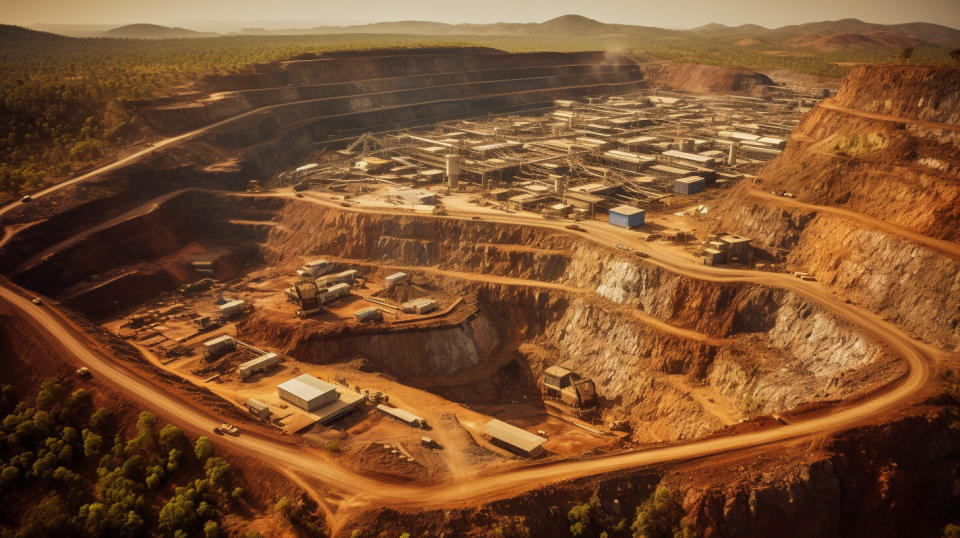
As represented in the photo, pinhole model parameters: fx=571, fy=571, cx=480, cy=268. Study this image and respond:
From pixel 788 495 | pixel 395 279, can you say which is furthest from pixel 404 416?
pixel 788 495

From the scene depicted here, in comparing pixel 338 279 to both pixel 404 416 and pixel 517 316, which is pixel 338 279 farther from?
pixel 404 416

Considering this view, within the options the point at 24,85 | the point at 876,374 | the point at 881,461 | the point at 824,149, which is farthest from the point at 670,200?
the point at 24,85

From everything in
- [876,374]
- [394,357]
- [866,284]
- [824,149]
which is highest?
[824,149]

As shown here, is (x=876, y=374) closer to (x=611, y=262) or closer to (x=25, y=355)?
(x=611, y=262)

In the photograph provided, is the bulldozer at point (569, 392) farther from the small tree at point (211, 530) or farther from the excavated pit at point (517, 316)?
the small tree at point (211, 530)

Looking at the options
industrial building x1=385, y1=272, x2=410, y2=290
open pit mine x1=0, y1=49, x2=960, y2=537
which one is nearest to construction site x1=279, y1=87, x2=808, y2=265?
open pit mine x1=0, y1=49, x2=960, y2=537
